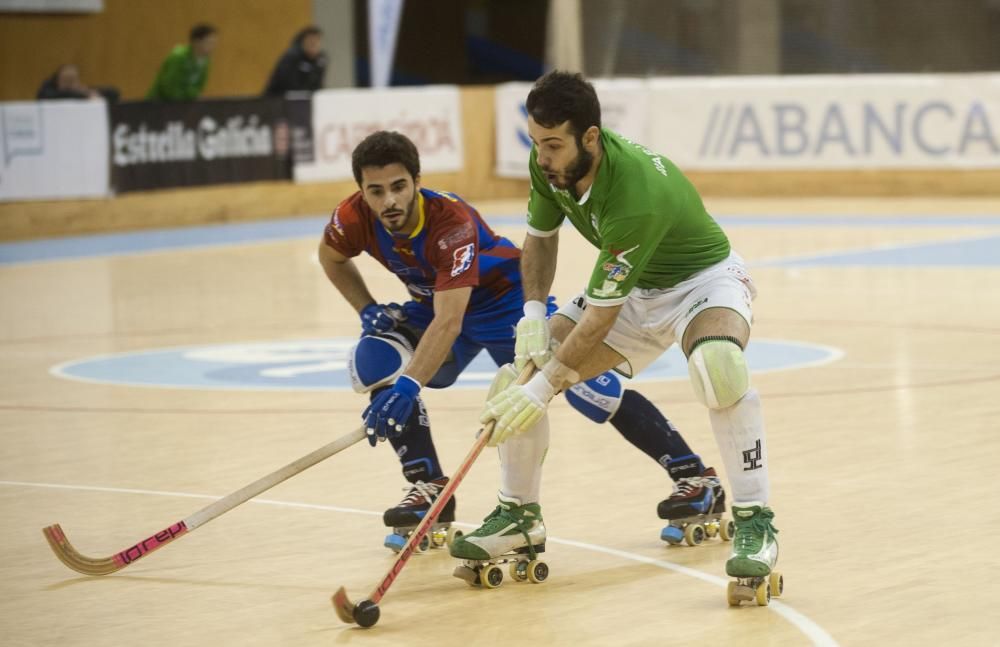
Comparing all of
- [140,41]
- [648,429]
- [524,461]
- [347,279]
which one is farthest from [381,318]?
[140,41]

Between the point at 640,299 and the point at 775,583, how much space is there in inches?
44.2

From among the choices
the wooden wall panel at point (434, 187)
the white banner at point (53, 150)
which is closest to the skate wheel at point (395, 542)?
the white banner at point (53, 150)

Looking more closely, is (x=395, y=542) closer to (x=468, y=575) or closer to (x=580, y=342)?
(x=468, y=575)

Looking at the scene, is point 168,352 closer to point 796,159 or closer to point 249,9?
point 796,159

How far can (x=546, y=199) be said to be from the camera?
6129 millimetres

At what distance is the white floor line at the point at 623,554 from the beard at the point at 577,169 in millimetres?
1440

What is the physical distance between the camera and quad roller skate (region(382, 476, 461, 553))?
257 inches

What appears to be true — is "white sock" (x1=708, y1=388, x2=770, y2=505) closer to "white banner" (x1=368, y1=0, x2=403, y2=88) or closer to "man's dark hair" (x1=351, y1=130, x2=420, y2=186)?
"man's dark hair" (x1=351, y1=130, x2=420, y2=186)

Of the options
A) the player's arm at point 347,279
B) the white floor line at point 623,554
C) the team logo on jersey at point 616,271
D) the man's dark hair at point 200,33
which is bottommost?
the white floor line at point 623,554

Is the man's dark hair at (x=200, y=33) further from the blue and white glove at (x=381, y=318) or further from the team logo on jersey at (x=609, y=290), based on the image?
the team logo on jersey at (x=609, y=290)

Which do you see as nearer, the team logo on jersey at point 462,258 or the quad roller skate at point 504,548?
the quad roller skate at point 504,548

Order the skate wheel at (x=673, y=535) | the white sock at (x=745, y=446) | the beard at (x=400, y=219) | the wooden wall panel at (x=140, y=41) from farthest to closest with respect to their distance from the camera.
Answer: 1. the wooden wall panel at (x=140, y=41)
2. the skate wheel at (x=673, y=535)
3. the beard at (x=400, y=219)
4. the white sock at (x=745, y=446)

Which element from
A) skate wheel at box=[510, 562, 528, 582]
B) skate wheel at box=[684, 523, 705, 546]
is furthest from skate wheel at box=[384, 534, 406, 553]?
skate wheel at box=[684, 523, 705, 546]

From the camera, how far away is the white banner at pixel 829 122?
2108 centimetres
